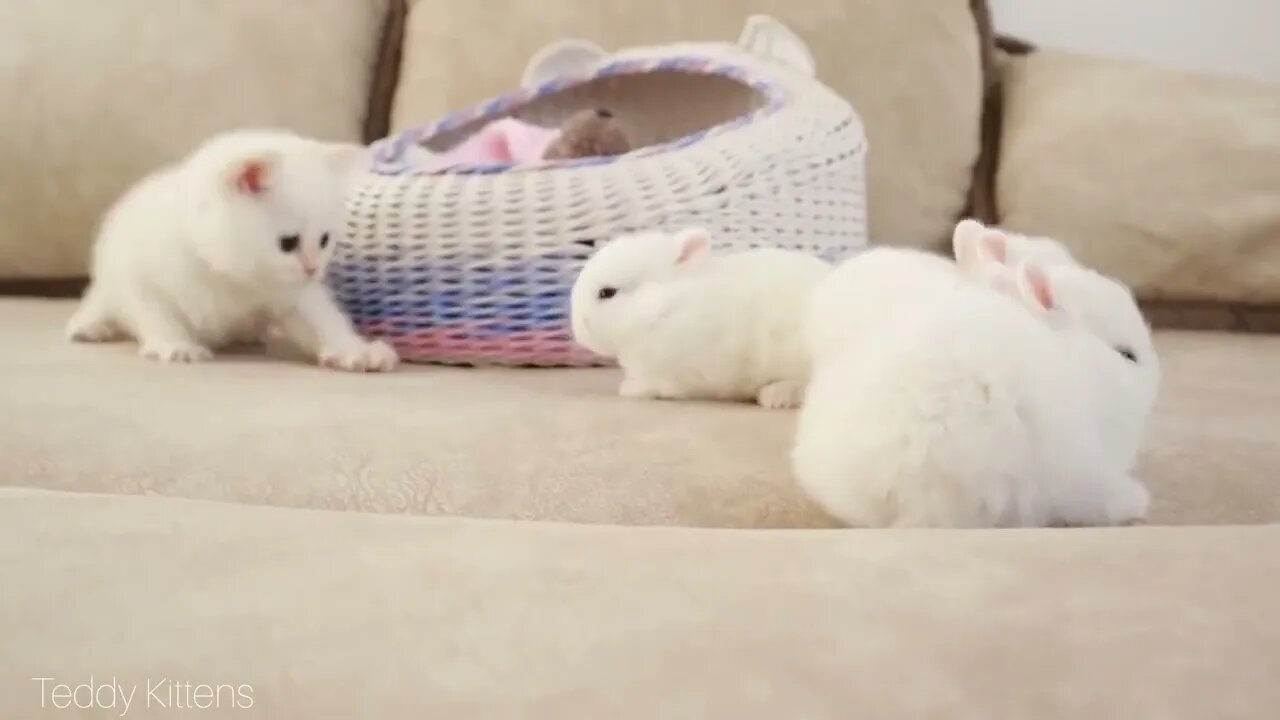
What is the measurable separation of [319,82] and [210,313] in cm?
50

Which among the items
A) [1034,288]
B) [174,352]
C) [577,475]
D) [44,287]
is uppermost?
[1034,288]

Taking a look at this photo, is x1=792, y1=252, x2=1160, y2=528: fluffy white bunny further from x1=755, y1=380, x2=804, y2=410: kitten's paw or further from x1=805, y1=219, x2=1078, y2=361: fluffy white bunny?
x1=755, y1=380, x2=804, y2=410: kitten's paw

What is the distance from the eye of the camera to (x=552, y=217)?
1.03m

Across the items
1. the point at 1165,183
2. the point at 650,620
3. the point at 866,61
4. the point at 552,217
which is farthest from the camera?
the point at 866,61

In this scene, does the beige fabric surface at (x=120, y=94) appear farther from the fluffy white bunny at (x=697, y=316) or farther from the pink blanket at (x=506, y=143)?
the fluffy white bunny at (x=697, y=316)

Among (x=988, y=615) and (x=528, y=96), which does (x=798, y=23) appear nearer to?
(x=528, y=96)

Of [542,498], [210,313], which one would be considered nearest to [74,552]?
[542,498]

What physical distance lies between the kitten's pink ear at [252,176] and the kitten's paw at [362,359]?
17cm

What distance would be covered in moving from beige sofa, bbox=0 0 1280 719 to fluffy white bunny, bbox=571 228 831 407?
5cm

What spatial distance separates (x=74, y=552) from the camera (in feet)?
1.47

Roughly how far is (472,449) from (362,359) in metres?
0.38

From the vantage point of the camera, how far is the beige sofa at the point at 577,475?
343mm

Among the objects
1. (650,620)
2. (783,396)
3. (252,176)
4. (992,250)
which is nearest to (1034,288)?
(992,250)

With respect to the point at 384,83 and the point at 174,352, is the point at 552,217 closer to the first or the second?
the point at 174,352
